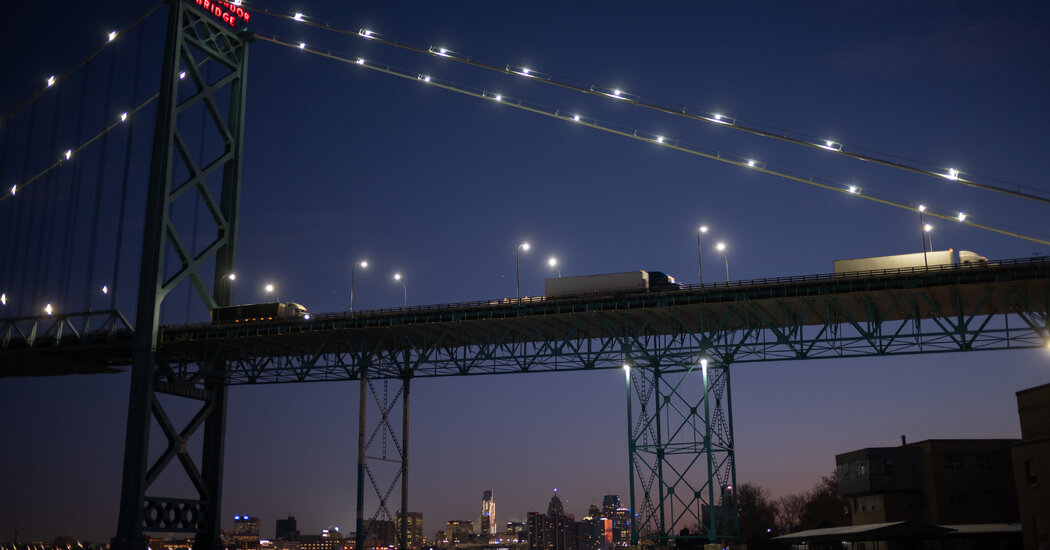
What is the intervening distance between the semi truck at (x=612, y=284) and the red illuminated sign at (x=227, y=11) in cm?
3178

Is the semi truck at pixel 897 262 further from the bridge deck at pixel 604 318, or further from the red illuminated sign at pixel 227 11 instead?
the red illuminated sign at pixel 227 11

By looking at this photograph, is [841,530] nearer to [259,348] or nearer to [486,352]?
[486,352]

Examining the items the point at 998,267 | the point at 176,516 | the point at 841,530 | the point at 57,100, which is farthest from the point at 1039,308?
the point at 57,100

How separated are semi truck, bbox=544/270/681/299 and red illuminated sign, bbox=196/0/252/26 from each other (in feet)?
104

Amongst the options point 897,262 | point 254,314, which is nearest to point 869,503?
point 897,262

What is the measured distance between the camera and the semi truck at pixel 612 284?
57.0m

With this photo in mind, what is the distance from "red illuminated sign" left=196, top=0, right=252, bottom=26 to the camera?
6862 centimetres

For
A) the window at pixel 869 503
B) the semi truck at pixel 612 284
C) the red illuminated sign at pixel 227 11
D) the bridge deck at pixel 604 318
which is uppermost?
the red illuminated sign at pixel 227 11

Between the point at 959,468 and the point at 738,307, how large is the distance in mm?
25115

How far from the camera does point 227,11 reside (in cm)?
7050

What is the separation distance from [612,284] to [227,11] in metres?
36.1

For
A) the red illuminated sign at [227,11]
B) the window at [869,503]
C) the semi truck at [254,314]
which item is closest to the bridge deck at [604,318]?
the semi truck at [254,314]

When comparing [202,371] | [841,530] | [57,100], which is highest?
[57,100]

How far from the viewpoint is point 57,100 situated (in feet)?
263
